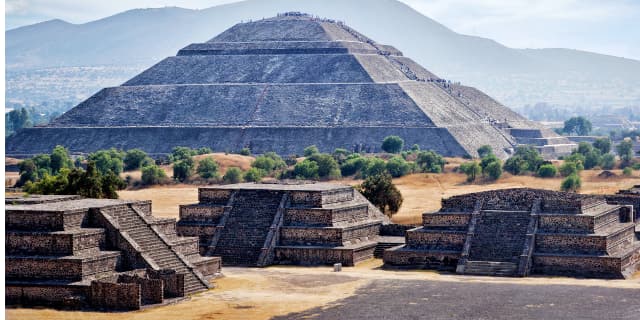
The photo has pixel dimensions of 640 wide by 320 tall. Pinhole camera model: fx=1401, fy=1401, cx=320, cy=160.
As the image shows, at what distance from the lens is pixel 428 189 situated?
98688 mm

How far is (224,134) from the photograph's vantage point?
5979 inches

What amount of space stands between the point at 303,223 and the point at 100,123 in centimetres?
10296

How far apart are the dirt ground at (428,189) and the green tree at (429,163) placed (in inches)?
46.9

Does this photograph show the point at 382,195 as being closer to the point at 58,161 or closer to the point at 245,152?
the point at 58,161

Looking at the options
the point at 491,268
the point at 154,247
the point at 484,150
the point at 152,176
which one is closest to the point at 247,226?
the point at 154,247

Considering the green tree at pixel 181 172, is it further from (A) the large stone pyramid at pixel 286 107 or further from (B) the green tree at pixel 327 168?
(A) the large stone pyramid at pixel 286 107

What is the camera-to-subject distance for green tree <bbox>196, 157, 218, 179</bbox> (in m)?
108

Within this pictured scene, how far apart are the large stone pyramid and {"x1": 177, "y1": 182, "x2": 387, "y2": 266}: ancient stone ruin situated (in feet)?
267


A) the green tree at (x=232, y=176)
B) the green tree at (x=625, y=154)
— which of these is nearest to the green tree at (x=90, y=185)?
the green tree at (x=232, y=176)

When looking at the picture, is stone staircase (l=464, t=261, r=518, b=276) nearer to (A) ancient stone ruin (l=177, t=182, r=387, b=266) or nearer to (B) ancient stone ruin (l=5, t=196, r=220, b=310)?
(A) ancient stone ruin (l=177, t=182, r=387, b=266)

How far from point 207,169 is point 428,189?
19045mm

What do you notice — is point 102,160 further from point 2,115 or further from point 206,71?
point 2,115

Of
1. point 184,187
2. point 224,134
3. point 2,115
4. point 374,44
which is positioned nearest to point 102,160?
point 184,187

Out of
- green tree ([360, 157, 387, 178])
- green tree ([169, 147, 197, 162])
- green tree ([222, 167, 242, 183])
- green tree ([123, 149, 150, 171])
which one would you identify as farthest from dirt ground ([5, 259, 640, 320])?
green tree ([169, 147, 197, 162])
